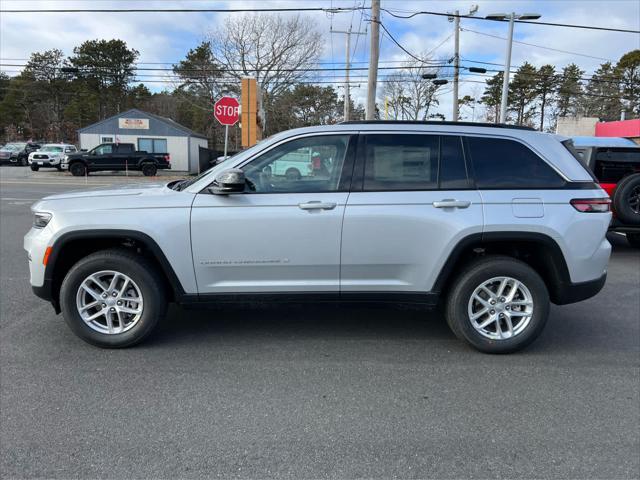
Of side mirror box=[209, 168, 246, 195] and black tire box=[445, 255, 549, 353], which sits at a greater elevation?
side mirror box=[209, 168, 246, 195]

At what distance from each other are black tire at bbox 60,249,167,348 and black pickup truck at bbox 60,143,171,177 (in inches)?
1071

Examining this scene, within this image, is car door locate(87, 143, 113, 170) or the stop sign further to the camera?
car door locate(87, 143, 113, 170)

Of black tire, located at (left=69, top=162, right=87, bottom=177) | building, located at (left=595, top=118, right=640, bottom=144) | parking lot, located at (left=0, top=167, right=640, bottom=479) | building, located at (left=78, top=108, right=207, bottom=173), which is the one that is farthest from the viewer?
building, located at (left=78, top=108, right=207, bottom=173)

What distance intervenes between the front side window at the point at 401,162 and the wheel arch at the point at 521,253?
1.92 feet

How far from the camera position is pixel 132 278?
12.4 feet

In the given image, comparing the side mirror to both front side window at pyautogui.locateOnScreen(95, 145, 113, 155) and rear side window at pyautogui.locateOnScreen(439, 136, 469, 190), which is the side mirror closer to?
rear side window at pyautogui.locateOnScreen(439, 136, 469, 190)

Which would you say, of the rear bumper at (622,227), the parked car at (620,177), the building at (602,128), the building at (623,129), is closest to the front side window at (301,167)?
the parked car at (620,177)

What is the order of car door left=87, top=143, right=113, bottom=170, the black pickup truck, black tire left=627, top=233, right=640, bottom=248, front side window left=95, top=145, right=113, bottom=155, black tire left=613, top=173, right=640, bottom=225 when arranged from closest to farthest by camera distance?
black tire left=613, top=173, right=640, bottom=225
black tire left=627, top=233, right=640, bottom=248
the black pickup truck
car door left=87, top=143, right=113, bottom=170
front side window left=95, top=145, right=113, bottom=155

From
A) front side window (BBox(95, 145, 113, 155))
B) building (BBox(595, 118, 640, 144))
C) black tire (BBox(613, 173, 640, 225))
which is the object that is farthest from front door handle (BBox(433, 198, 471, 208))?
building (BBox(595, 118, 640, 144))

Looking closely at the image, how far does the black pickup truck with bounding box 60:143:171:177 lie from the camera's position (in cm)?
2828

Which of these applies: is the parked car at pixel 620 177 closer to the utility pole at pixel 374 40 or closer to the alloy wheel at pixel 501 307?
the alloy wheel at pixel 501 307

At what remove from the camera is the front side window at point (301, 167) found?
382 centimetres

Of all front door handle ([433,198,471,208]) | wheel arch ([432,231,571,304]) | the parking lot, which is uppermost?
front door handle ([433,198,471,208])

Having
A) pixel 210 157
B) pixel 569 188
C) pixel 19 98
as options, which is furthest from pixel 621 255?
pixel 19 98
